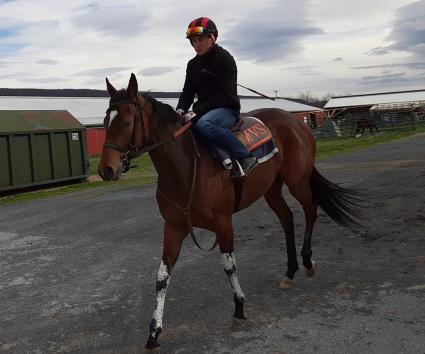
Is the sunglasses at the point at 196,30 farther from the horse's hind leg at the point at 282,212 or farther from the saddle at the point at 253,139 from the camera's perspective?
the horse's hind leg at the point at 282,212

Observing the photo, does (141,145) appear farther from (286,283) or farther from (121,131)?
(286,283)

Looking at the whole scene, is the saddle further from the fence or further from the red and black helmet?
the fence

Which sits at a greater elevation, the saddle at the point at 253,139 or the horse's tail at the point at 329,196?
the saddle at the point at 253,139

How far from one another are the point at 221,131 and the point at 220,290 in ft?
6.19

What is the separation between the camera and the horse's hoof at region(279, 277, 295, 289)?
195 inches

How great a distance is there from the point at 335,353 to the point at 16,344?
109 inches

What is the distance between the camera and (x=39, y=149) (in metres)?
16.5

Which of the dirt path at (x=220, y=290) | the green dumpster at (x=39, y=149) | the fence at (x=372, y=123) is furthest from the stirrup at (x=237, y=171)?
the fence at (x=372, y=123)

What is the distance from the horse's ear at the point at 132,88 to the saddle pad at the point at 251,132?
1.25 meters

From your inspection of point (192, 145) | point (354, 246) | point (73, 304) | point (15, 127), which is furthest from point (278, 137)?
point (15, 127)

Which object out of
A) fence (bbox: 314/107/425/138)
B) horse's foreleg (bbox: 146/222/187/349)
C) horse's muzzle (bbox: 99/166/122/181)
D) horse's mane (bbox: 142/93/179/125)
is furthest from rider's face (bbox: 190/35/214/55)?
fence (bbox: 314/107/425/138)

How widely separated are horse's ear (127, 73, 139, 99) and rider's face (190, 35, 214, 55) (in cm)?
90

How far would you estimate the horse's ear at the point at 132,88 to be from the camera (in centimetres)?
352

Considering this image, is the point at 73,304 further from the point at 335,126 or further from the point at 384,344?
the point at 335,126
